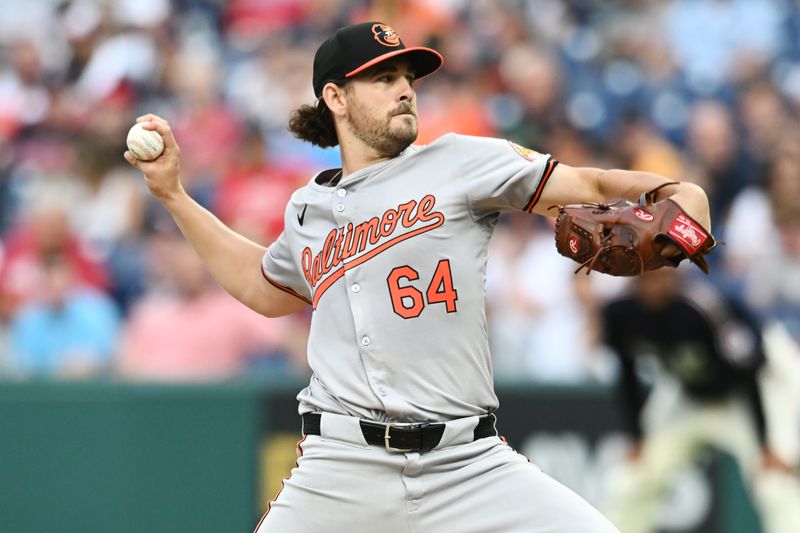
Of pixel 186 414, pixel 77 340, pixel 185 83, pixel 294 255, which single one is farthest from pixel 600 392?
pixel 185 83

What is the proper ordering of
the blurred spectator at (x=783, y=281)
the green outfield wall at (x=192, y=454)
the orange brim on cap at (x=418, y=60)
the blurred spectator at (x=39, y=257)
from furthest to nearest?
the blurred spectator at (x=39, y=257) → the blurred spectator at (x=783, y=281) → the green outfield wall at (x=192, y=454) → the orange brim on cap at (x=418, y=60)

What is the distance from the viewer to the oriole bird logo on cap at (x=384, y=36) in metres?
4.07

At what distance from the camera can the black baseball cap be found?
404 centimetres

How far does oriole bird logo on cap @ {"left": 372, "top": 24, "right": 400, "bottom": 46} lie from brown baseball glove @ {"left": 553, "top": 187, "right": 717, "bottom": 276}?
32.5 inches

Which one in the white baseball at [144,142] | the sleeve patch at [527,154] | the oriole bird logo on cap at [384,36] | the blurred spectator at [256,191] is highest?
the blurred spectator at [256,191]

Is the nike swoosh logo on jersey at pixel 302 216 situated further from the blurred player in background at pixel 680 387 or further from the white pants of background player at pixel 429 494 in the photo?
the blurred player in background at pixel 680 387

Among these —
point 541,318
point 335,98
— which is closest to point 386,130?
point 335,98

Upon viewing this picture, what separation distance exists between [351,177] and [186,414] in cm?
371

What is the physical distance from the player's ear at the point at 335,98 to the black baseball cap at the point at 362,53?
0.08 ft

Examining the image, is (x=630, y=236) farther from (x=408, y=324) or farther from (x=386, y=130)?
(x=386, y=130)

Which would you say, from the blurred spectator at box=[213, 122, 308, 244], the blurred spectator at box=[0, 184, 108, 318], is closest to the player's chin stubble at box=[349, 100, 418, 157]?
the blurred spectator at box=[213, 122, 308, 244]

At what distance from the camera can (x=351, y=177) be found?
4113 mm

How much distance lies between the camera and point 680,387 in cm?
768

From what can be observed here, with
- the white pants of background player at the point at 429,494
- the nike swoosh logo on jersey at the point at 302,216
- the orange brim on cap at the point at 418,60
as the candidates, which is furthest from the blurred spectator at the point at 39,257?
the white pants of background player at the point at 429,494
